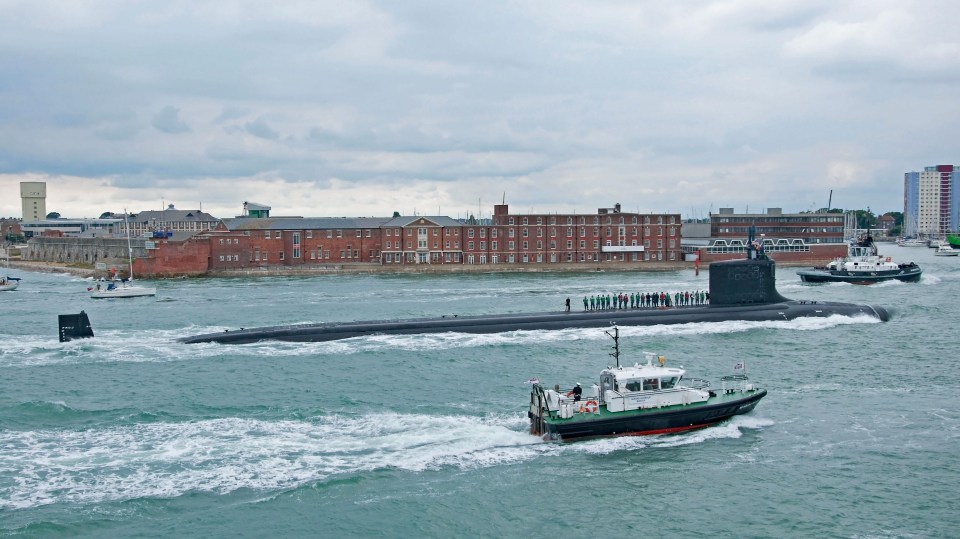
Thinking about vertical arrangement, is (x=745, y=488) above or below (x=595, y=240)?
below

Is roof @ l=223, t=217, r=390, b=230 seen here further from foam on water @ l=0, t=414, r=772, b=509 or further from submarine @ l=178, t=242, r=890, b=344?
foam on water @ l=0, t=414, r=772, b=509

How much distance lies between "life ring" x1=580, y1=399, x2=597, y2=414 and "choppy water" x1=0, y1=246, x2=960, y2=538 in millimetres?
981

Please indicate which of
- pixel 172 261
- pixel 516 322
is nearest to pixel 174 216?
pixel 172 261

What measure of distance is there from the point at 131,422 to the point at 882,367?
31015 millimetres

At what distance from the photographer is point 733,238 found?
125500 millimetres

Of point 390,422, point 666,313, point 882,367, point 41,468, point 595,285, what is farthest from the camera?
point 595,285

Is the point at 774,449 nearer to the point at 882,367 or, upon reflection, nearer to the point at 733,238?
the point at 882,367

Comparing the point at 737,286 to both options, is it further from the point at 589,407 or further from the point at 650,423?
the point at 589,407

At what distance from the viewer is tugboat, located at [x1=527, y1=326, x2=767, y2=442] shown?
26.2 metres

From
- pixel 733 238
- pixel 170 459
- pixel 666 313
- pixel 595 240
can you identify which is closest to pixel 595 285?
pixel 595 240

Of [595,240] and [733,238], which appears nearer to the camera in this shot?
[595,240]

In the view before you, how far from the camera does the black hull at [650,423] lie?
26.1m

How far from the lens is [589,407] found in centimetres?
2667

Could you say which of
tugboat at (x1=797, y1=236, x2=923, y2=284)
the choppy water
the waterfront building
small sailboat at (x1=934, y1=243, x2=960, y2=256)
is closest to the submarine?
the choppy water
